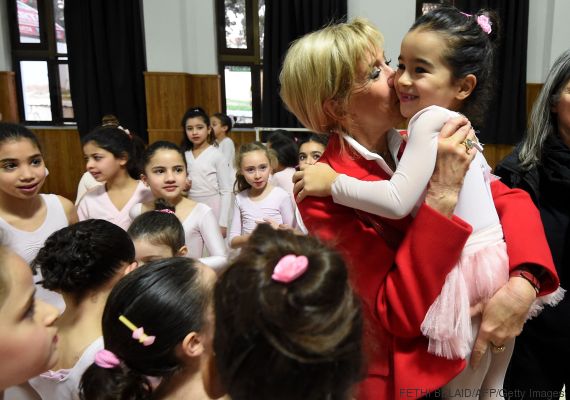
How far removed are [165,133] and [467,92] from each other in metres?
6.07

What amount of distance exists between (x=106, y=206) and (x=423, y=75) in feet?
6.58

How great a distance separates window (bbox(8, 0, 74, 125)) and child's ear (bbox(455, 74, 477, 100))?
24.6ft

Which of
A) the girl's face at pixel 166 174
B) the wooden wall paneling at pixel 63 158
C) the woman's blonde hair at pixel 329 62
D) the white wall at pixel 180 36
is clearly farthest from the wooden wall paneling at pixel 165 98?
the woman's blonde hair at pixel 329 62

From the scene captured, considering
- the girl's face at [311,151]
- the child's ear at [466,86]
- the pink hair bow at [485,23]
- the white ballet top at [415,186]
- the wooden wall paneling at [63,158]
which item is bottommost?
the wooden wall paneling at [63,158]

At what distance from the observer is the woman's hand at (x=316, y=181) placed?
3.26ft

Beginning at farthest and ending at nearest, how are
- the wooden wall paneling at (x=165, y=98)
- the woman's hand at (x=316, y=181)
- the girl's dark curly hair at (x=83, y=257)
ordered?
the wooden wall paneling at (x=165, y=98), the girl's dark curly hair at (x=83, y=257), the woman's hand at (x=316, y=181)

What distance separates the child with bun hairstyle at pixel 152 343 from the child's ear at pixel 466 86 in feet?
2.77

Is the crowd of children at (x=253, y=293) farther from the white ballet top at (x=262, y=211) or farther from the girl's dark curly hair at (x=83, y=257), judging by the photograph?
the white ballet top at (x=262, y=211)

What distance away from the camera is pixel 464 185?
1023mm

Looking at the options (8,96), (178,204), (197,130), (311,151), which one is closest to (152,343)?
(178,204)

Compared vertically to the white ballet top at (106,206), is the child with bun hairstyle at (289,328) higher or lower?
higher

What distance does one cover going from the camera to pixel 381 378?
1022 mm

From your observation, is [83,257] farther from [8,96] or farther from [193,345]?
[8,96]

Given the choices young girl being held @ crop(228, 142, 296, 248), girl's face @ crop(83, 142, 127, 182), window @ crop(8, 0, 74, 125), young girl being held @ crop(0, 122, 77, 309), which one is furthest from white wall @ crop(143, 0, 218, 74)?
young girl being held @ crop(0, 122, 77, 309)
